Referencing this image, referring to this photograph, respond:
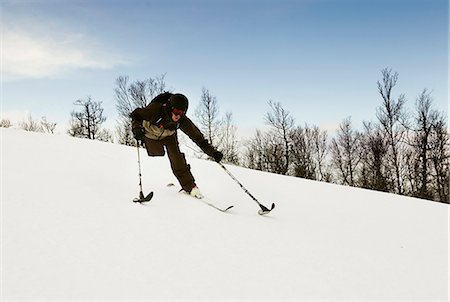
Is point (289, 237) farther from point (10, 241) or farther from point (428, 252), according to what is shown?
point (10, 241)

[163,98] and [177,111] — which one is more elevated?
[163,98]

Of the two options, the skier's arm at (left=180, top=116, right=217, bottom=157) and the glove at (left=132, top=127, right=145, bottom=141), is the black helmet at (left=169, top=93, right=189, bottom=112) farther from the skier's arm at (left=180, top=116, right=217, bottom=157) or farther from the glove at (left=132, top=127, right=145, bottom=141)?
the glove at (left=132, top=127, right=145, bottom=141)

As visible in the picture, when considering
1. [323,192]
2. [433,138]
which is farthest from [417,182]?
[323,192]

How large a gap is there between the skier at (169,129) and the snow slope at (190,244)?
0.39 meters

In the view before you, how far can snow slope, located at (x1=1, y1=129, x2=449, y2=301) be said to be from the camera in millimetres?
2291

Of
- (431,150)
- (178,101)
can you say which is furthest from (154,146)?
(431,150)

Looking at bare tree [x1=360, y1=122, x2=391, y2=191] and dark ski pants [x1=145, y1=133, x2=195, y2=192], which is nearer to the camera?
dark ski pants [x1=145, y1=133, x2=195, y2=192]

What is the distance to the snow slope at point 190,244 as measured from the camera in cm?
229

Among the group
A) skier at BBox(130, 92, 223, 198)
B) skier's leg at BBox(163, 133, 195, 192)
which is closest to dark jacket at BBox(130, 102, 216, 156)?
skier at BBox(130, 92, 223, 198)

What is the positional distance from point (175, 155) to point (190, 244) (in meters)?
2.12

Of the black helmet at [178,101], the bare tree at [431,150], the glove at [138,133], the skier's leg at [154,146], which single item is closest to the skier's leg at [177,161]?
the skier's leg at [154,146]

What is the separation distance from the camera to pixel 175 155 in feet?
16.1

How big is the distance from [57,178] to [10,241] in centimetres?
205

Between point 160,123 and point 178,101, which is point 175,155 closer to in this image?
point 160,123
